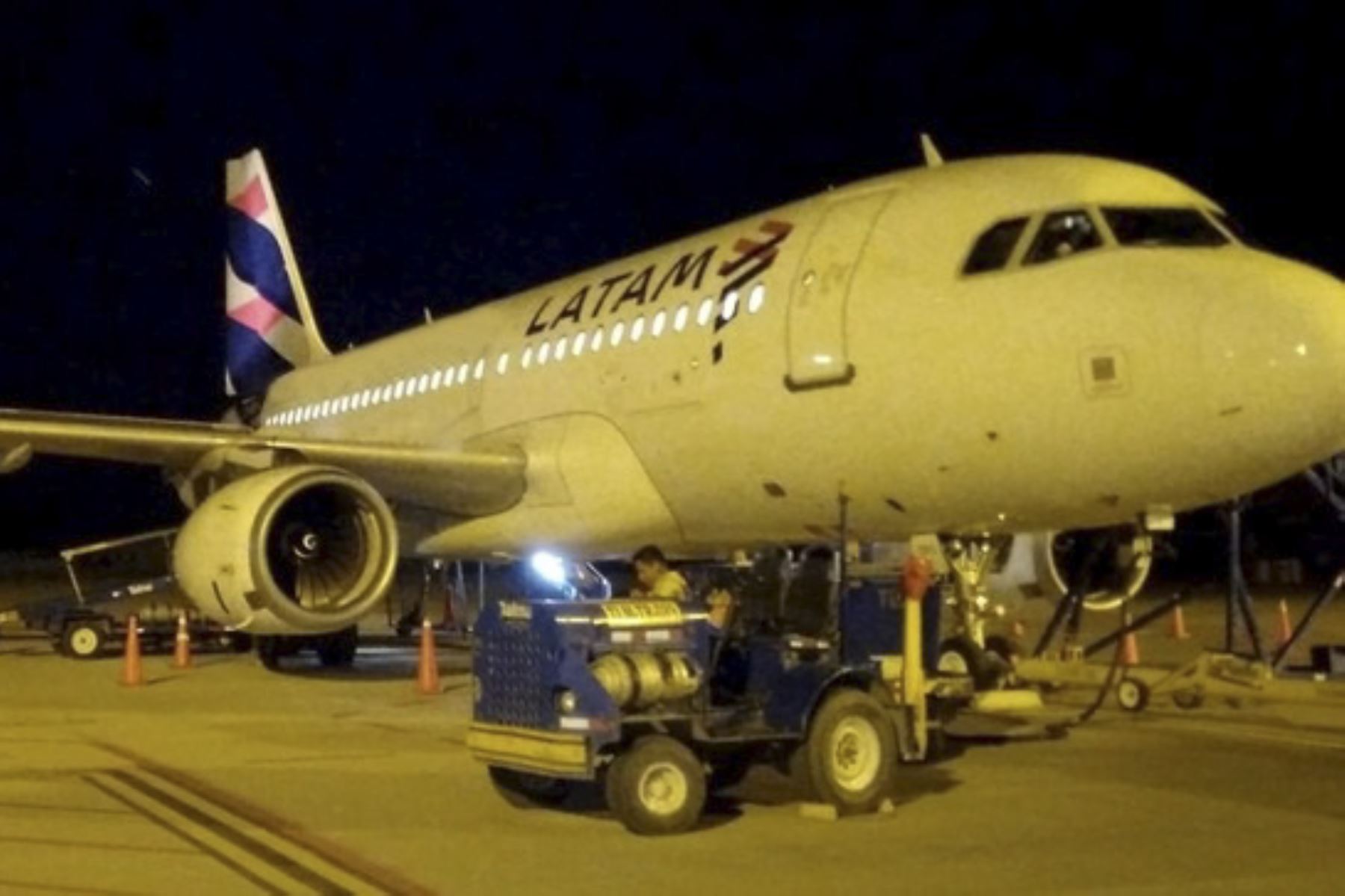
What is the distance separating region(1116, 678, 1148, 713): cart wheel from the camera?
14625 mm

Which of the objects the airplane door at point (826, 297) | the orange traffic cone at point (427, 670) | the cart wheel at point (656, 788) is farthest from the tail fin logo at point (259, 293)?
the cart wheel at point (656, 788)

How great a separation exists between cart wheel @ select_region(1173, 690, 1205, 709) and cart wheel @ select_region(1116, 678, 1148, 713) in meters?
0.23

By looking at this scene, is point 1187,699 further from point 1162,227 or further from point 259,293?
point 259,293

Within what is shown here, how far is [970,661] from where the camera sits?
13.1 metres

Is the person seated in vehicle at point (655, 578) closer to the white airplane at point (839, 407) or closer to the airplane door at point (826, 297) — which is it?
the white airplane at point (839, 407)

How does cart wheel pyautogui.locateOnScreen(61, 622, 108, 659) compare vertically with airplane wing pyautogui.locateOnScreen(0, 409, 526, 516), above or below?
below

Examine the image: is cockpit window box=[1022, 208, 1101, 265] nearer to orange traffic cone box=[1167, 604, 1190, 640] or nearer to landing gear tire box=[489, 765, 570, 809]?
landing gear tire box=[489, 765, 570, 809]

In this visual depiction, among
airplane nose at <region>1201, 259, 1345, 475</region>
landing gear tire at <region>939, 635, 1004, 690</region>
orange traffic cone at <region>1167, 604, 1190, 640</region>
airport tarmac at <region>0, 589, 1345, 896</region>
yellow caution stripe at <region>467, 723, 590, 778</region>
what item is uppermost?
airplane nose at <region>1201, 259, 1345, 475</region>

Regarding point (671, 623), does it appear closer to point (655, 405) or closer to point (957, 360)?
point (957, 360)

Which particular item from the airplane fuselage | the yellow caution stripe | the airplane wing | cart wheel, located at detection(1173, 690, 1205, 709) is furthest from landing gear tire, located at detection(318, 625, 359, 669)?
the yellow caution stripe

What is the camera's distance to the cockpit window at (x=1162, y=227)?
470 inches

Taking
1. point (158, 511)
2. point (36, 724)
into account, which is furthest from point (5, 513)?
point (36, 724)

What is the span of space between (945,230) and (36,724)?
296 inches

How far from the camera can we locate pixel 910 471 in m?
12.7
